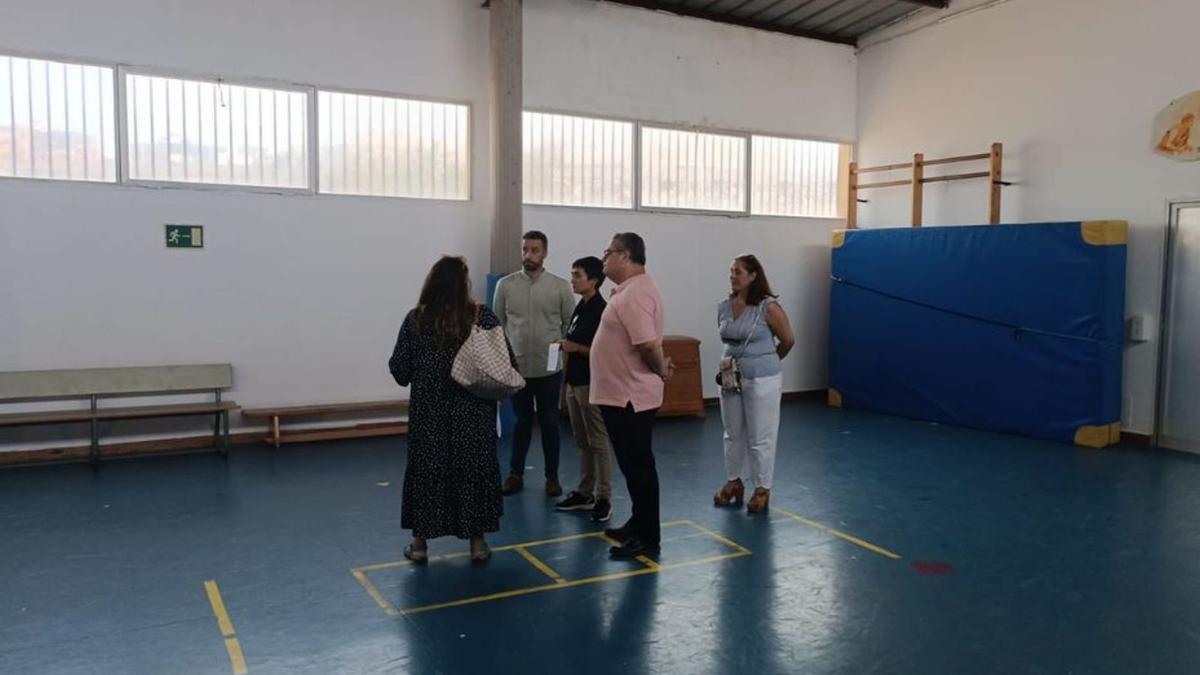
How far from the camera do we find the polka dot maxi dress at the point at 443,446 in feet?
13.0

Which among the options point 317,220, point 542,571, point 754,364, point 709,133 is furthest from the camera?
point 709,133

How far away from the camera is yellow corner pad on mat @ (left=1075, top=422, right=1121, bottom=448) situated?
7375mm

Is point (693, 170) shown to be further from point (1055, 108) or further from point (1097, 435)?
point (1097, 435)

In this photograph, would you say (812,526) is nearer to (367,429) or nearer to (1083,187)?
(367,429)

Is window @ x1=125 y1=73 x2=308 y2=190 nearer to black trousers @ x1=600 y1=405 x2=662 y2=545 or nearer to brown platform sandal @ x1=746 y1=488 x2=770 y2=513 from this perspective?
black trousers @ x1=600 y1=405 x2=662 y2=545

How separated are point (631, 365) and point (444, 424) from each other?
0.90 meters

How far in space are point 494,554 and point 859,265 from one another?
6.19 m

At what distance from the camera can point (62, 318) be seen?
6621 mm

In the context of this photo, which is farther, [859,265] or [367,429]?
[859,265]

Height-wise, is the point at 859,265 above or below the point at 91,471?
above

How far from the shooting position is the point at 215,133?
7.16m

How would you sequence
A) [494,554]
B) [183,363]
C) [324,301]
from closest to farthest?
1. [494,554]
2. [183,363]
3. [324,301]

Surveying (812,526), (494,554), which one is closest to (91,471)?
(494,554)

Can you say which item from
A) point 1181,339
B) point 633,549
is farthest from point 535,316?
point 1181,339
